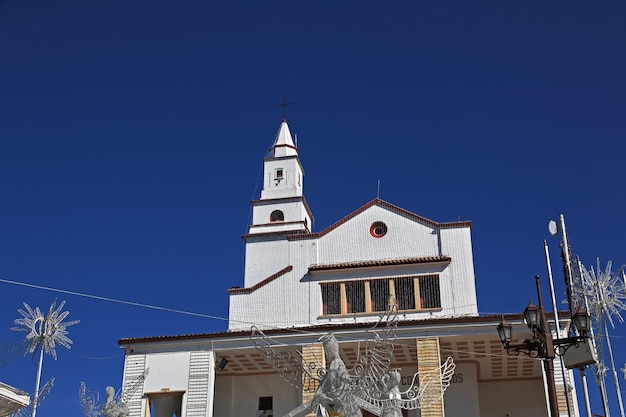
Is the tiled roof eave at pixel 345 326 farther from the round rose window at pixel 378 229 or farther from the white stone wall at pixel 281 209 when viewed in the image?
the white stone wall at pixel 281 209

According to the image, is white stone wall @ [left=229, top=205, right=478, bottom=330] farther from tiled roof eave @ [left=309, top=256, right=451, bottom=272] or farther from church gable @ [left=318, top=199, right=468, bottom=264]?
tiled roof eave @ [left=309, top=256, right=451, bottom=272]

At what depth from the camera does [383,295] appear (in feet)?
108

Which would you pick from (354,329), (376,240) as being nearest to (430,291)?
(376,240)

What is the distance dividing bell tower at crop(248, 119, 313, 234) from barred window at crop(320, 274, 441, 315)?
727cm

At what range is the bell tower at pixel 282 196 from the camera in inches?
1602

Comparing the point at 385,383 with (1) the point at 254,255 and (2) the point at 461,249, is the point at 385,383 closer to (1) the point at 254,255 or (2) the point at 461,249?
(2) the point at 461,249

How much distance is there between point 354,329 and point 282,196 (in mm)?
13815

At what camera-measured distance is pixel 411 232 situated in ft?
113

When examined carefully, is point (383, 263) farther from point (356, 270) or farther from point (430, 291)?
point (430, 291)

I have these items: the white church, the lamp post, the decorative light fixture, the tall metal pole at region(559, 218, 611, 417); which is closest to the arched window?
the white church

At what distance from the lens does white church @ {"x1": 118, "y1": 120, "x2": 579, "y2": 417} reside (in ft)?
97.2

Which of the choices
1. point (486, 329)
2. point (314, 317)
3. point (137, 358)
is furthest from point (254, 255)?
point (486, 329)

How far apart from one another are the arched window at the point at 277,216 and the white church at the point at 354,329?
11.8ft

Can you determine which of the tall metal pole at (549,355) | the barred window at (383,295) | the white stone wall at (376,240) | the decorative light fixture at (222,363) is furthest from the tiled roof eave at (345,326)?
the tall metal pole at (549,355)
